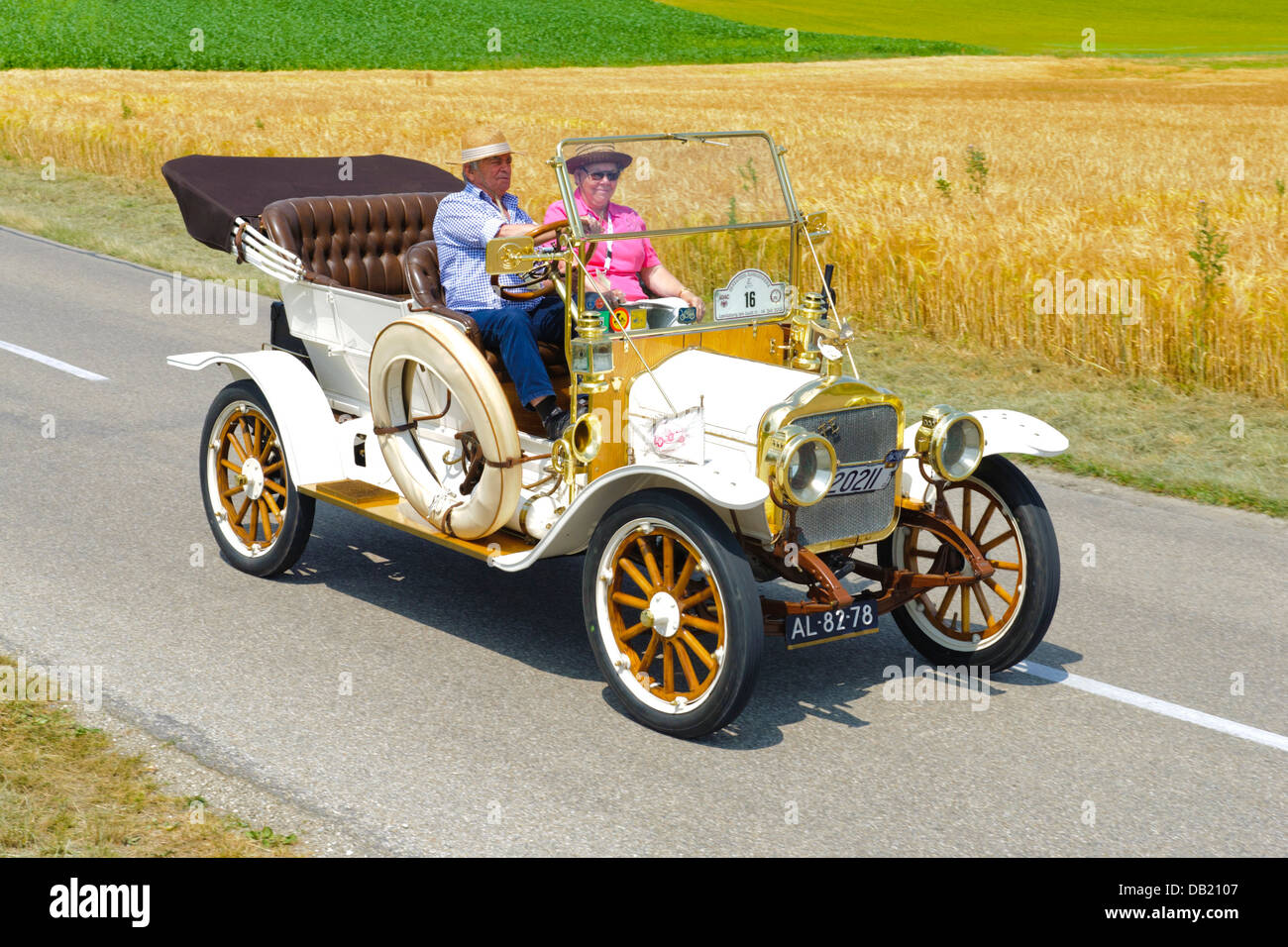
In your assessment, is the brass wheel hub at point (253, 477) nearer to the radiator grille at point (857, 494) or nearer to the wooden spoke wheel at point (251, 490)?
the wooden spoke wheel at point (251, 490)

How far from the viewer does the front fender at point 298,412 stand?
6.77 metres

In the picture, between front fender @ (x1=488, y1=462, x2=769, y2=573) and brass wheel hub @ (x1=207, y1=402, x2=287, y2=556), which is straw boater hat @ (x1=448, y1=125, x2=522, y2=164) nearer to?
brass wheel hub @ (x1=207, y1=402, x2=287, y2=556)

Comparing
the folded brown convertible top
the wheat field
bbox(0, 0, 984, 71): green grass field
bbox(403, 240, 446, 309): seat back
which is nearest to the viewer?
bbox(403, 240, 446, 309): seat back

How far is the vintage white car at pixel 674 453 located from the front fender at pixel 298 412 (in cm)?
1

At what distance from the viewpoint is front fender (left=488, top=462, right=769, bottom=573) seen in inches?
198

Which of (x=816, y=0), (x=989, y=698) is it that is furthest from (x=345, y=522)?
(x=816, y=0)

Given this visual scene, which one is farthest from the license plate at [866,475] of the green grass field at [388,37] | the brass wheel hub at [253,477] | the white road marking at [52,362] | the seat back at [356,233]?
the green grass field at [388,37]

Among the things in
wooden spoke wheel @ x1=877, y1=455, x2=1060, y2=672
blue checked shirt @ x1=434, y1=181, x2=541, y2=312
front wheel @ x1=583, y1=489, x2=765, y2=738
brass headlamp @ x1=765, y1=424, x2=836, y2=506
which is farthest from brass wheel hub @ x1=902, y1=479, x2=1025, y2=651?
blue checked shirt @ x1=434, y1=181, x2=541, y2=312

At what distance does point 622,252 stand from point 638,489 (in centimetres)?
105

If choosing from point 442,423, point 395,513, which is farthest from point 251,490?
point 442,423

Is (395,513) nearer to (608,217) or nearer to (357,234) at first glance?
(608,217)

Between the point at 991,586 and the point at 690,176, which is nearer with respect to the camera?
the point at 991,586

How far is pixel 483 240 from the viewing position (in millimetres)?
6438

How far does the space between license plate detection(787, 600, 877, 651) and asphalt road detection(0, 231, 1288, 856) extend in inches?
14.6
